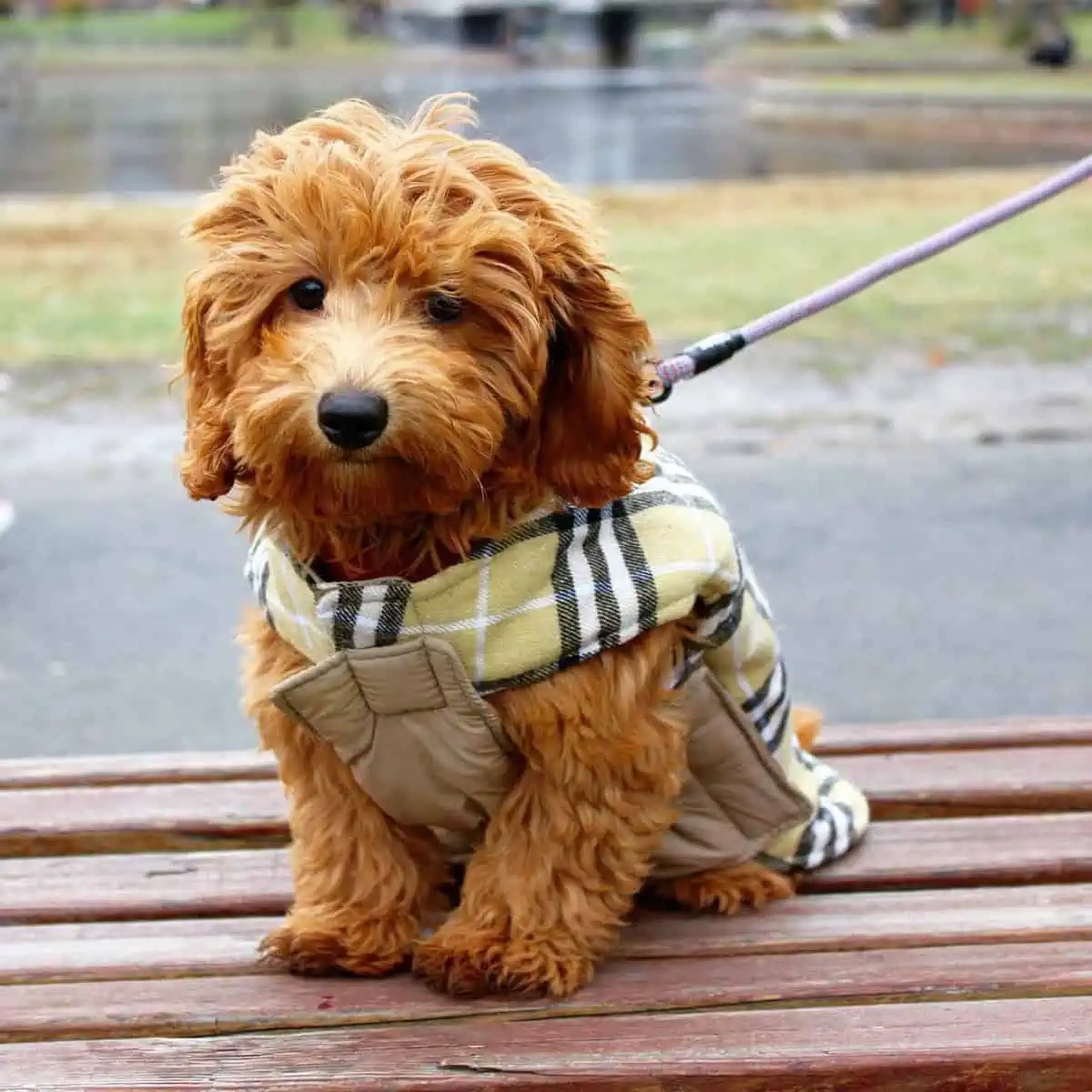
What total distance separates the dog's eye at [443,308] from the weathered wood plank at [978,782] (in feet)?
4.82

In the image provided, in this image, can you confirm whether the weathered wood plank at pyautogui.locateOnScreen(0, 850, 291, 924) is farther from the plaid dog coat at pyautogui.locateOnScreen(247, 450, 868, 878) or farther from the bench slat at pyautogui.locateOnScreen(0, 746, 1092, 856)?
the plaid dog coat at pyautogui.locateOnScreen(247, 450, 868, 878)

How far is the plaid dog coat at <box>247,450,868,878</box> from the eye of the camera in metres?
2.41

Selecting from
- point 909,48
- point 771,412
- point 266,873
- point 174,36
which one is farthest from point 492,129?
point 174,36

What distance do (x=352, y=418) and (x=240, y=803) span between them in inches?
52.3

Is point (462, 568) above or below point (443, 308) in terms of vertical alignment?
below

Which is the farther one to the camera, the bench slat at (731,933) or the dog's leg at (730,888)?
the dog's leg at (730,888)

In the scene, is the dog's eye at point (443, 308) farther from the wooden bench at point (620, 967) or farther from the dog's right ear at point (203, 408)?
the wooden bench at point (620, 967)

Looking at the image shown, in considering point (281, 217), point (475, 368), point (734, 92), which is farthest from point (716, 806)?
point (734, 92)

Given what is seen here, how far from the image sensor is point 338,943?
2676mm

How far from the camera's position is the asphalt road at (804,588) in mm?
4859

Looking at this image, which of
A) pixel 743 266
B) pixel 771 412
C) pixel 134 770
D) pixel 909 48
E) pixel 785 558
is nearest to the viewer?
pixel 134 770

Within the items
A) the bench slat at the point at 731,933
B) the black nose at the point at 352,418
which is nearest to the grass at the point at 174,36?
the bench slat at the point at 731,933

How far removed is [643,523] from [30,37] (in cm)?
4481

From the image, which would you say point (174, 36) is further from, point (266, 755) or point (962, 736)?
point (962, 736)
